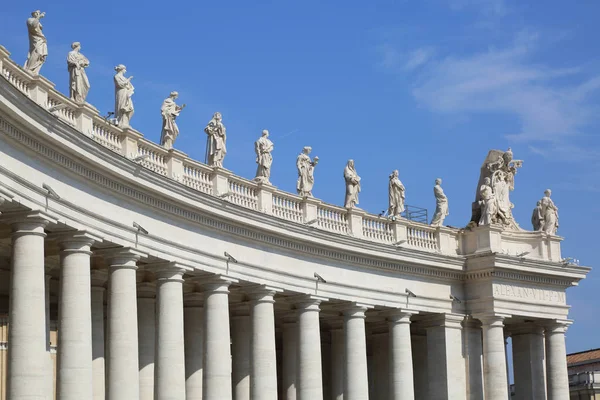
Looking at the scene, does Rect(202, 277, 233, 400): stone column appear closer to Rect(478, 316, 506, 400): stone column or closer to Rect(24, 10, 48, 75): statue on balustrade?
Rect(24, 10, 48, 75): statue on balustrade

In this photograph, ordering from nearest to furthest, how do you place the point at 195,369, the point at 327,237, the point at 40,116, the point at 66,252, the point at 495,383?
the point at 40,116 < the point at 66,252 < the point at 195,369 < the point at 327,237 < the point at 495,383

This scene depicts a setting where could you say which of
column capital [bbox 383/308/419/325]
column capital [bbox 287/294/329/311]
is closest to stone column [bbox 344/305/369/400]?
column capital [bbox 383/308/419/325]

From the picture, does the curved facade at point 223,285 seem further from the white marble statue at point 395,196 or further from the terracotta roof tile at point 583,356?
the terracotta roof tile at point 583,356

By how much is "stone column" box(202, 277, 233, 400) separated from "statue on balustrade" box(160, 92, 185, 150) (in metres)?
9.31

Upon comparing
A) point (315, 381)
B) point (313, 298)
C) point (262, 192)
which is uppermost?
point (262, 192)

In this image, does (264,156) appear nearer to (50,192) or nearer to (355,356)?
(355,356)

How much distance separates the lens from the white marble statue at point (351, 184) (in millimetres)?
97562

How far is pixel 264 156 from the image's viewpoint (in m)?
89.9

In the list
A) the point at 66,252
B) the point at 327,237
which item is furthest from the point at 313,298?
the point at 66,252

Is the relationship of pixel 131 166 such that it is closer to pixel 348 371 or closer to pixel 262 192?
pixel 262 192

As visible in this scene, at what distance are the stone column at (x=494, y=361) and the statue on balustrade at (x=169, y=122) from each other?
113 ft

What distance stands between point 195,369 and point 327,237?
1402 centimetres

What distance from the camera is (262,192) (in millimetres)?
87562

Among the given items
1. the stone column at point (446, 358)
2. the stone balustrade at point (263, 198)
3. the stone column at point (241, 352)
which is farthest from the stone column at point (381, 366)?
the stone column at point (241, 352)
